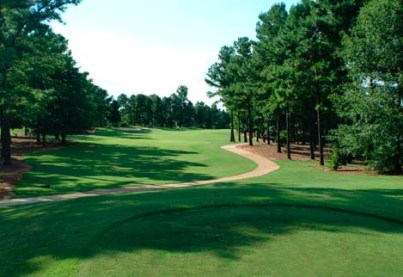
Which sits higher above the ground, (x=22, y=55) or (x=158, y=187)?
(x=22, y=55)

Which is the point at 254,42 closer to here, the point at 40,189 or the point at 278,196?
the point at 40,189

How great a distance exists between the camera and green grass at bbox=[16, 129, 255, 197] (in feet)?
88.5

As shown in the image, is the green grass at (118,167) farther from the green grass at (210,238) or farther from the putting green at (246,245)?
the putting green at (246,245)

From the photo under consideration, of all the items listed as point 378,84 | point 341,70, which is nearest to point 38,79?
point 341,70

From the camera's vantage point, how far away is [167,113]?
142 m

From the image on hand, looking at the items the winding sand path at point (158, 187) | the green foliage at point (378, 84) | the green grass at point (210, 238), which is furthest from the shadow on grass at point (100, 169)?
the green grass at point (210, 238)

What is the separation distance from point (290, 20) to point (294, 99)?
7.64 m

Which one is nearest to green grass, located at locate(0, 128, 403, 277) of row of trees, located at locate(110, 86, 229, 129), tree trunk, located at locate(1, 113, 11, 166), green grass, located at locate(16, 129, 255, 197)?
green grass, located at locate(16, 129, 255, 197)

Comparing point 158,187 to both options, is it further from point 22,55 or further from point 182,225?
point 182,225

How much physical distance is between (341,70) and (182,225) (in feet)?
98.4

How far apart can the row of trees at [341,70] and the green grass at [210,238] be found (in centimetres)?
1930

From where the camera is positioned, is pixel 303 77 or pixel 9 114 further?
pixel 303 77

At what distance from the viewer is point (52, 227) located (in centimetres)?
1067

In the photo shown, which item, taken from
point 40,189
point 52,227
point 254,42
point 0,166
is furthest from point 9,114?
point 254,42
